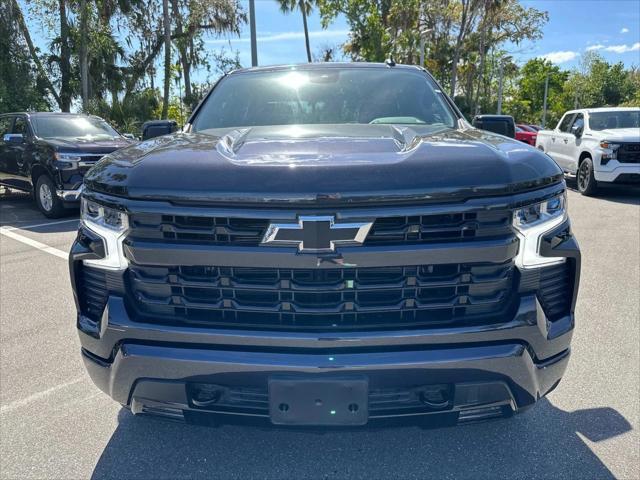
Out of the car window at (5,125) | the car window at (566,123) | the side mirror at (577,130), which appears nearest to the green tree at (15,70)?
the car window at (5,125)

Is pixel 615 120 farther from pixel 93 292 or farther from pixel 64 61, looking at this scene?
pixel 64 61

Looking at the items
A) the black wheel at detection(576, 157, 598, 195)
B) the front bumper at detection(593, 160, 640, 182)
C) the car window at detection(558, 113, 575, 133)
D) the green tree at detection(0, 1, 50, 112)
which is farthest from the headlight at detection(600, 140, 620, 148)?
the green tree at detection(0, 1, 50, 112)

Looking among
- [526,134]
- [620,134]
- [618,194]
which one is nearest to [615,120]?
[620,134]

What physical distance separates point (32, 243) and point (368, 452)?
6.46 m

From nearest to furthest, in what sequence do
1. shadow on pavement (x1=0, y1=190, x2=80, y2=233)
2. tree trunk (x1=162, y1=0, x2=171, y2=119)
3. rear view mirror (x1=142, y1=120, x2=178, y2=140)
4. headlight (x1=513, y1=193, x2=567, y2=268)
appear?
1. headlight (x1=513, y1=193, x2=567, y2=268)
2. rear view mirror (x1=142, y1=120, x2=178, y2=140)
3. shadow on pavement (x1=0, y1=190, x2=80, y2=233)
4. tree trunk (x1=162, y1=0, x2=171, y2=119)

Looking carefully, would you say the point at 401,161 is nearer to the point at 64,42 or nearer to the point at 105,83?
the point at 64,42

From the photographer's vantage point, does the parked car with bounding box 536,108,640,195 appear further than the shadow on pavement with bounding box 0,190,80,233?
Yes

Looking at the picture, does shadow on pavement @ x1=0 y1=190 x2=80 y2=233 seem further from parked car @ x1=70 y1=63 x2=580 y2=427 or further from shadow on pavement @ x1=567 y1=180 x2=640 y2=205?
shadow on pavement @ x1=567 y1=180 x2=640 y2=205

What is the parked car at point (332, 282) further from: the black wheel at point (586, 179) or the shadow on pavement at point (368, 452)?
the black wheel at point (586, 179)

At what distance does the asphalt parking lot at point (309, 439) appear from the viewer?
7.63ft

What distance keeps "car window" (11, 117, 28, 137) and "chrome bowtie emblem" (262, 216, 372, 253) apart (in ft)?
30.9

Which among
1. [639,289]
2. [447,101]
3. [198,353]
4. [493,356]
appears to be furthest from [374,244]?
[639,289]

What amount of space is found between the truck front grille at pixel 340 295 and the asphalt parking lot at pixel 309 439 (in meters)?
0.61

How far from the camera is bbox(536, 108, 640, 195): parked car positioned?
1002 centimetres
